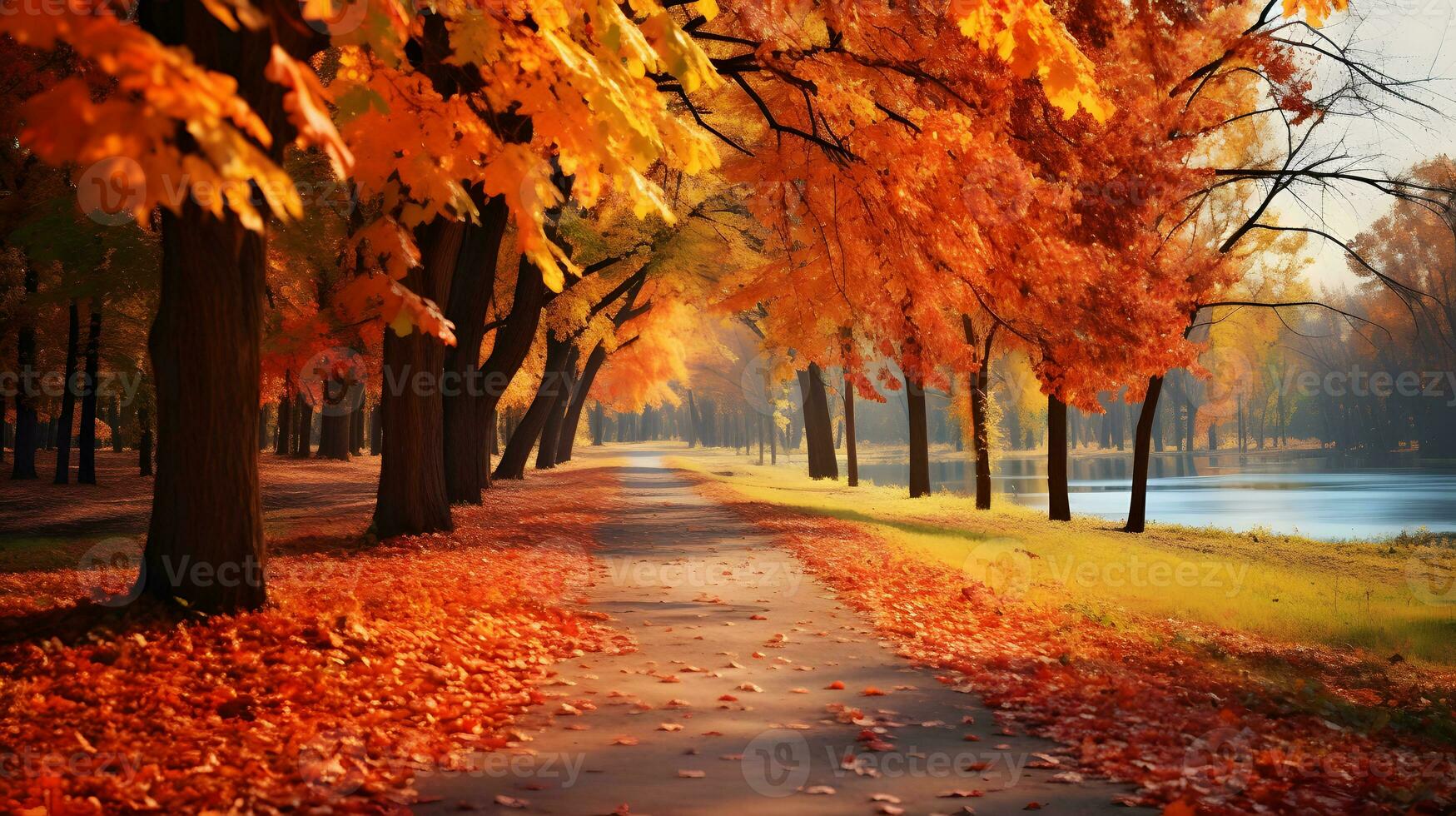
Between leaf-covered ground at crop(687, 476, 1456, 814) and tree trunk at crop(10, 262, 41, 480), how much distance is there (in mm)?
24779

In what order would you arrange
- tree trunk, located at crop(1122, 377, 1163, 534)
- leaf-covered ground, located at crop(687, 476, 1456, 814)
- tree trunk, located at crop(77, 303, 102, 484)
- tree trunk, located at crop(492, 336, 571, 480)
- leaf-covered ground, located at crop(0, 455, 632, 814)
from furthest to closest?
tree trunk, located at crop(492, 336, 571, 480)
tree trunk, located at crop(77, 303, 102, 484)
tree trunk, located at crop(1122, 377, 1163, 534)
leaf-covered ground, located at crop(687, 476, 1456, 814)
leaf-covered ground, located at crop(0, 455, 632, 814)

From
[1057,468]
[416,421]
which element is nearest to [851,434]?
[1057,468]

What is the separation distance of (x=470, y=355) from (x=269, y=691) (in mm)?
13084

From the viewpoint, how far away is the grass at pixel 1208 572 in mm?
11375

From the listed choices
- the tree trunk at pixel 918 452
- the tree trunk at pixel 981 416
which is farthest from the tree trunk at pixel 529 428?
the tree trunk at pixel 981 416

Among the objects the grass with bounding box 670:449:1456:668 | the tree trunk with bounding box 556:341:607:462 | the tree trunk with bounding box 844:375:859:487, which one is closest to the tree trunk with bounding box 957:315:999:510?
the grass with bounding box 670:449:1456:668

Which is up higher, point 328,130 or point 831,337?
point 831,337

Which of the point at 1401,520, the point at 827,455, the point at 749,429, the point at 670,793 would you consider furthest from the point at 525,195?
the point at 749,429

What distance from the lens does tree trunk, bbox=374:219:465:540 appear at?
13633 millimetres

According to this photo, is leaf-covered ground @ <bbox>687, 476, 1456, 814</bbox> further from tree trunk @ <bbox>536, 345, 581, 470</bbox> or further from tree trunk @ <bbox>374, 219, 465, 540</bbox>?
tree trunk @ <bbox>536, 345, 581, 470</bbox>

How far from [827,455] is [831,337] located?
13538 mm

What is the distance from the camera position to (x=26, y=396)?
27344mm

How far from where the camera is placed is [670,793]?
4883mm

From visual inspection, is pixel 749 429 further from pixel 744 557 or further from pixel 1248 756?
pixel 1248 756
